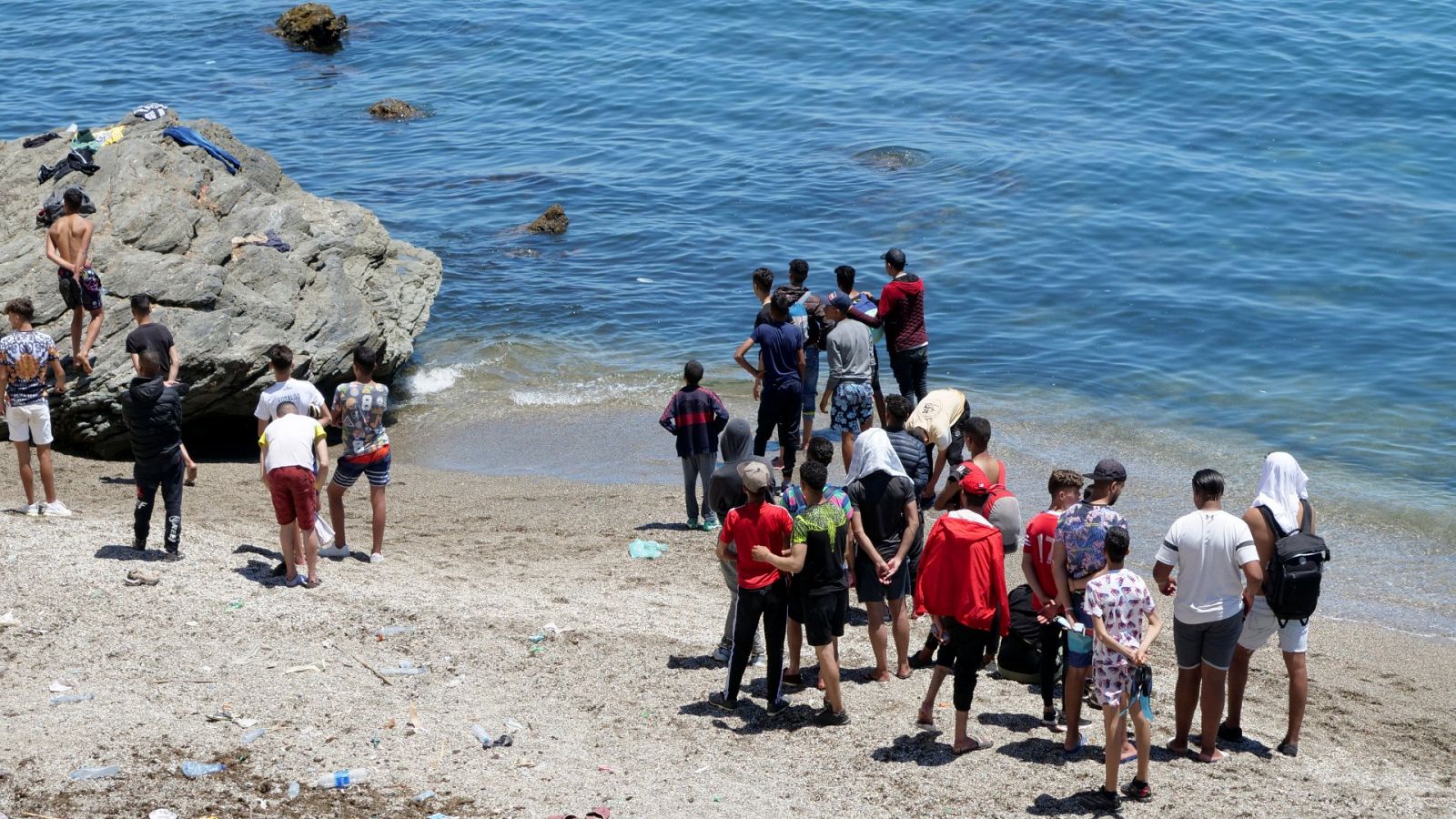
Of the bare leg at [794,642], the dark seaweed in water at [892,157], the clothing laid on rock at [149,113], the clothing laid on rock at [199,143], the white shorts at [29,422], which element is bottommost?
the bare leg at [794,642]

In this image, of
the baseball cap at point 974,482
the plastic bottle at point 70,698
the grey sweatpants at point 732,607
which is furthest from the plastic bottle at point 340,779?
the baseball cap at point 974,482

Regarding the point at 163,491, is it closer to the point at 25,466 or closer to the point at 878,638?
the point at 25,466

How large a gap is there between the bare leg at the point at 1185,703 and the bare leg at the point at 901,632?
182 cm

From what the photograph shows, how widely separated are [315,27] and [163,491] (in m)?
29.5

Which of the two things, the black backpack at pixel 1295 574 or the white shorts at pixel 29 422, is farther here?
the white shorts at pixel 29 422

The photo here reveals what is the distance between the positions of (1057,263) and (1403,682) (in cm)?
1243

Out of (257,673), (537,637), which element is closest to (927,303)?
(537,637)

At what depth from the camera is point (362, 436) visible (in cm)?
1073

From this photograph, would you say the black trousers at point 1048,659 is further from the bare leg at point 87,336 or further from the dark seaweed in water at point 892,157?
the dark seaweed in water at point 892,157

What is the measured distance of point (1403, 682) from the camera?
1009 cm

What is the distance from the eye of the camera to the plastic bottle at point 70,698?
8.38 metres

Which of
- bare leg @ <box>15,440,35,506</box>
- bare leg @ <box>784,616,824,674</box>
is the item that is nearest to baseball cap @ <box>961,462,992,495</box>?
bare leg @ <box>784,616,824,674</box>

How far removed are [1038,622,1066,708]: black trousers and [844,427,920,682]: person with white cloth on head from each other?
99 cm

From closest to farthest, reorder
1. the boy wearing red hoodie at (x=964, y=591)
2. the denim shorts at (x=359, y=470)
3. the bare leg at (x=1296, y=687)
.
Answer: the boy wearing red hoodie at (x=964, y=591) < the bare leg at (x=1296, y=687) < the denim shorts at (x=359, y=470)
